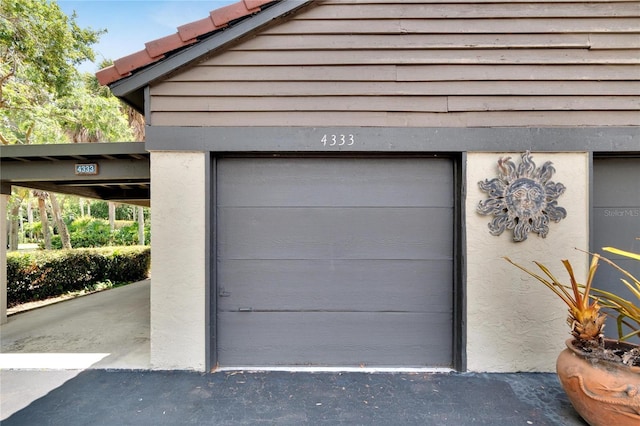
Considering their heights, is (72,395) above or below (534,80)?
below

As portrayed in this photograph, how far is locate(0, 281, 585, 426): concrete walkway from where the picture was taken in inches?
85.0

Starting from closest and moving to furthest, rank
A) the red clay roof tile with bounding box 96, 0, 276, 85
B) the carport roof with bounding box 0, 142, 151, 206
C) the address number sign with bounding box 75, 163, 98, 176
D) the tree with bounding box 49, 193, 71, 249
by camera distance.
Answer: the red clay roof tile with bounding box 96, 0, 276, 85
the carport roof with bounding box 0, 142, 151, 206
the address number sign with bounding box 75, 163, 98, 176
the tree with bounding box 49, 193, 71, 249

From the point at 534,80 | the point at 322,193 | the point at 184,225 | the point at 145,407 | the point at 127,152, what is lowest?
the point at 145,407

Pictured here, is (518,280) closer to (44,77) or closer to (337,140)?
(337,140)

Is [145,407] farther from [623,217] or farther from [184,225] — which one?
[623,217]

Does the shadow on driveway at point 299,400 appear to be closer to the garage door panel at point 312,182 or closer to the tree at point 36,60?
the garage door panel at point 312,182

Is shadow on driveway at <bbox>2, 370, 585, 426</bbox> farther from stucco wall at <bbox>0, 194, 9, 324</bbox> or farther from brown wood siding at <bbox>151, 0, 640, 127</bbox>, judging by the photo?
stucco wall at <bbox>0, 194, 9, 324</bbox>

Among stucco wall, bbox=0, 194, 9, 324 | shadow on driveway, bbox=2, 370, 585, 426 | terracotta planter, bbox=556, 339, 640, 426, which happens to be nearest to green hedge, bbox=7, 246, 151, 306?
stucco wall, bbox=0, 194, 9, 324

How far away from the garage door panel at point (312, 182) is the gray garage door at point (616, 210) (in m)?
1.91

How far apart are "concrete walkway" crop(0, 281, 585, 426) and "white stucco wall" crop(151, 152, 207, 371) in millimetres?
188

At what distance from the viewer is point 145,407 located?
2281mm

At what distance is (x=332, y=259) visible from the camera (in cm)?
294

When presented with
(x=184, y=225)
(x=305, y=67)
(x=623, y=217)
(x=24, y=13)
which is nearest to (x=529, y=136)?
(x=623, y=217)

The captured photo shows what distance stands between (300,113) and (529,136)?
2158mm
